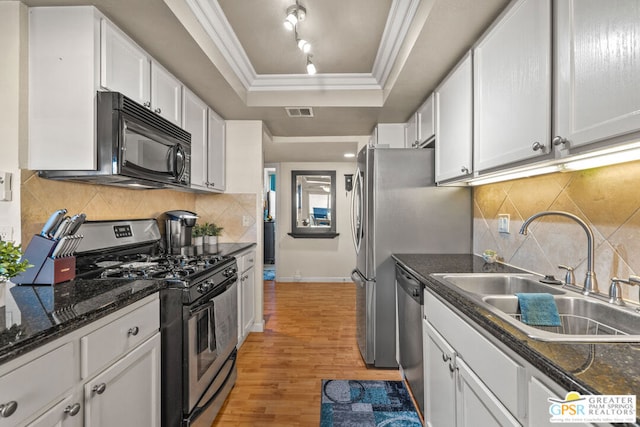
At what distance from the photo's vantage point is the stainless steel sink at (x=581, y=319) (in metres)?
0.97

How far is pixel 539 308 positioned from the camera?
1145 millimetres

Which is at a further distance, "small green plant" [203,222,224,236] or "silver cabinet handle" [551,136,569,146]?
"small green plant" [203,222,224,236]

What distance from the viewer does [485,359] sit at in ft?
3.42

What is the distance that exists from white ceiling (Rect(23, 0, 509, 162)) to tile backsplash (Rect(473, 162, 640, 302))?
89cm

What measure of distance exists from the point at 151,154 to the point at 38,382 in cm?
131

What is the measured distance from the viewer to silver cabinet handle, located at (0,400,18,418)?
0.75 m

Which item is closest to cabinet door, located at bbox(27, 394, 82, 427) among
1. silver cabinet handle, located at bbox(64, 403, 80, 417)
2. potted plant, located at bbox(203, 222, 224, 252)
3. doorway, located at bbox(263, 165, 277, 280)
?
silver cabinet handle, located at bbox(64, 403, 80, 417)

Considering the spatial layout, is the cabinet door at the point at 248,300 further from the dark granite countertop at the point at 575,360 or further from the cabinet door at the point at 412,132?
the dark granite countertop at the point at 575,360

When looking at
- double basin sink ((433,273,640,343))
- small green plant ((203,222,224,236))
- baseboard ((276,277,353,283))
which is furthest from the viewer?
baseboard ((276,277,353,283))

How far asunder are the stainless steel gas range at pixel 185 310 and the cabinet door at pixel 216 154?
2.69 feet

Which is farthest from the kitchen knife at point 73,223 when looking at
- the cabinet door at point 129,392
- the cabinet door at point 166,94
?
the cabinet door at point 166,94

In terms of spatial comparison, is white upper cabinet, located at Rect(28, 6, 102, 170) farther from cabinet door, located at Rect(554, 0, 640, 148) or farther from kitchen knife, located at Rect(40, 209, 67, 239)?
cabinet door, located at Rect(554, 0, 640, 148)

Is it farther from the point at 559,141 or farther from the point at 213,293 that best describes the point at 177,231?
the point at 559,141
